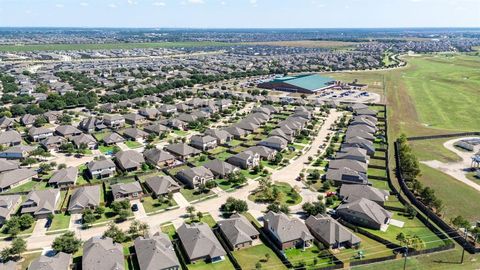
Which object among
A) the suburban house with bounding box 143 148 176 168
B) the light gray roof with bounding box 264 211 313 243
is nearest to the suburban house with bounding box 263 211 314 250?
the light gray roof with bounding box 264 211 313 243

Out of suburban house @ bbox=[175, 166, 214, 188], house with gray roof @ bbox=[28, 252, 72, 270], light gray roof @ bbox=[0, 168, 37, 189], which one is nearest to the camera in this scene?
house with gray roof @ bbox=[28, 252, 72, 270]

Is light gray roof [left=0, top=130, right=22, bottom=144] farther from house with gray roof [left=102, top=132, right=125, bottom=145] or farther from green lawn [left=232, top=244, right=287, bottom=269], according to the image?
green lawn [left=232, top=244, right=287, bottom=269]

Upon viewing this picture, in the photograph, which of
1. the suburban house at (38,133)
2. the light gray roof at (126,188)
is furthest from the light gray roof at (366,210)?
the suburban house at (38,133)

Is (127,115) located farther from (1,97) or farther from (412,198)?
(412,198)

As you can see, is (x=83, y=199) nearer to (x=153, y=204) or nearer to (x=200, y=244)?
(x=153, y=204)

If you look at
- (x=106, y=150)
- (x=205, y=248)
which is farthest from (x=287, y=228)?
(x=106, y=150)

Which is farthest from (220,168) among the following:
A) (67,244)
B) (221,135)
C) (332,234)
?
(67,244)
